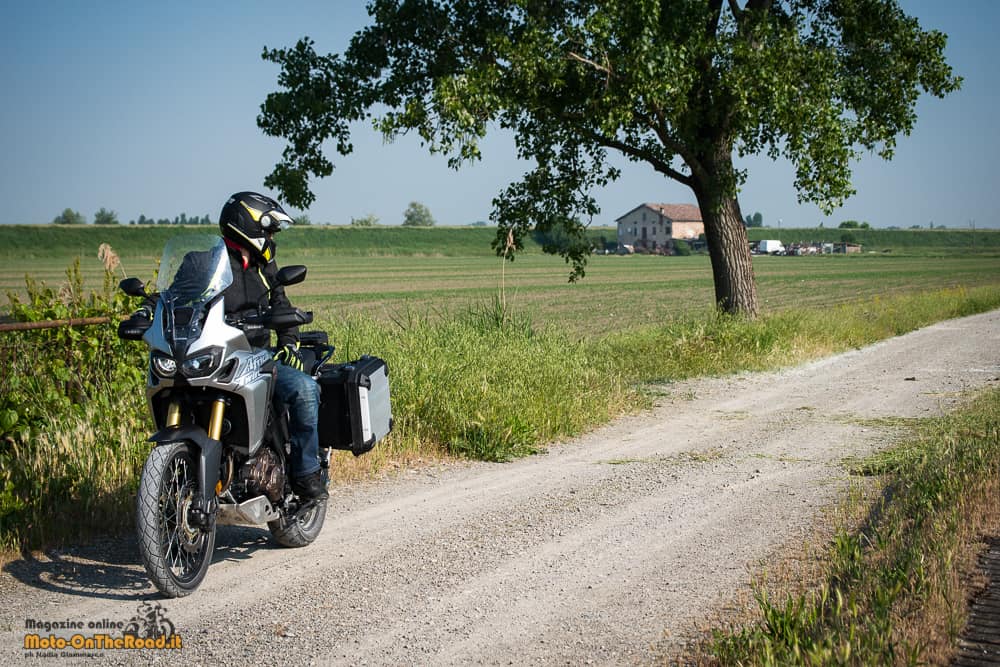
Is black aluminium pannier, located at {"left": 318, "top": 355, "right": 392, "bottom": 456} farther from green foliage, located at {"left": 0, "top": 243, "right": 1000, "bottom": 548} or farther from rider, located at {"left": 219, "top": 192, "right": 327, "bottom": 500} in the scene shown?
green foliage, located at {"left": 0, "top": 243, "right": 1000, "bottom": 548}

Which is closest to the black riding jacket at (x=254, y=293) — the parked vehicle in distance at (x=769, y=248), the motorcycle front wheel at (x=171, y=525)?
the motorcycle front wheel at (x=171, y=525)

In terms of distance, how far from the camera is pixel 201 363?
15.5 feet

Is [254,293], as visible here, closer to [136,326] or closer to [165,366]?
[136,326]

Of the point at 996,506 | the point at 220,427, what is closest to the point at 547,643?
the point at 220,427

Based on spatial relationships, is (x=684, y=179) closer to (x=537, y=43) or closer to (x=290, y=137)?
(x=537, y=43)

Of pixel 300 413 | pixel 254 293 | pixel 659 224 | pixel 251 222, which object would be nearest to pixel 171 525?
pixel 300 413

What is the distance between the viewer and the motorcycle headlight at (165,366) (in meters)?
4.73

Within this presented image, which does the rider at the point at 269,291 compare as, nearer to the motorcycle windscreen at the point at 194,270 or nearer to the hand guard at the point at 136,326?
the motorcycle windscreen at the point at 194,270

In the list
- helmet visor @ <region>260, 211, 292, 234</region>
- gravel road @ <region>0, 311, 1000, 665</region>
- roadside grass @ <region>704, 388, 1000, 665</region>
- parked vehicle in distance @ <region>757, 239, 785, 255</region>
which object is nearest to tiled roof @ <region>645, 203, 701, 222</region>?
parked vehicle in distance @ <region>757, 239, 785, 255</region>

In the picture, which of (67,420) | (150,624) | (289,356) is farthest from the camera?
(67,420)

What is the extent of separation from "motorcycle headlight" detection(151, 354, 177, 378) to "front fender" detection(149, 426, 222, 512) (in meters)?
0.29

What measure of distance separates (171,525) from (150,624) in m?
0.52

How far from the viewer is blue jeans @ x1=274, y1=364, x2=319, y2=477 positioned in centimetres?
548

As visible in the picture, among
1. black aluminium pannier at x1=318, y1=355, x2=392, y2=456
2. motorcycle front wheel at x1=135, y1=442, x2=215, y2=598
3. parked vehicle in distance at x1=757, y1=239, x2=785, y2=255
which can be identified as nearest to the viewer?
motorcycle front wheel at x1=135, y1=442, x2=215, y2=598
